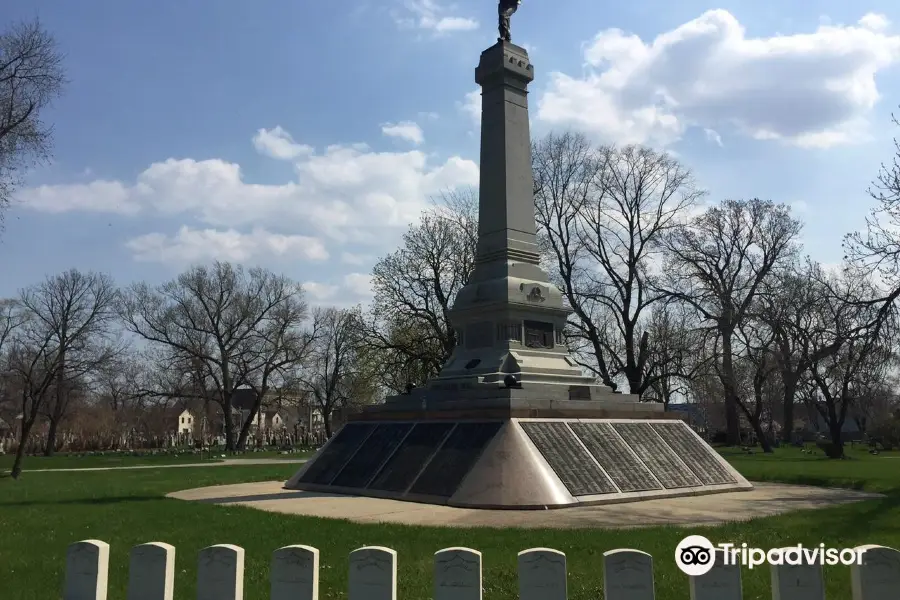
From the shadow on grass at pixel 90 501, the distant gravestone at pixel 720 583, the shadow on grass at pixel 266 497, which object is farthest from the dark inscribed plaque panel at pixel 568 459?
the distant gravestone at pixel 720 583

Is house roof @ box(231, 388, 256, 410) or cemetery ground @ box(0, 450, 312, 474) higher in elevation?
house roof @ box(231, 388, 256, 410)

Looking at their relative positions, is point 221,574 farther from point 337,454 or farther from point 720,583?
point 337,454

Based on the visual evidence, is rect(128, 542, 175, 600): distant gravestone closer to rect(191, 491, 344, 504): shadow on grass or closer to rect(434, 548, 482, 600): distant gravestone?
rect(434, 548, 482, 600): distant gravestone

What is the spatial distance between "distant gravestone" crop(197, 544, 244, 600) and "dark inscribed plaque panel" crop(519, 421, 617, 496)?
10.4m

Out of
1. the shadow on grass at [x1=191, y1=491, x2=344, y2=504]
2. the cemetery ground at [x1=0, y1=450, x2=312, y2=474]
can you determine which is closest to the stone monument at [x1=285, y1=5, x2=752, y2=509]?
the shadow on grass at [x1=191, y1=491, x2=344, y2=504]

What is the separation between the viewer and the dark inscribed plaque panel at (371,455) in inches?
654

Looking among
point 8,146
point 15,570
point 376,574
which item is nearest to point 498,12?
point 8,146

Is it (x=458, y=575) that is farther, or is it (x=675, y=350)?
(x=675, y=350)

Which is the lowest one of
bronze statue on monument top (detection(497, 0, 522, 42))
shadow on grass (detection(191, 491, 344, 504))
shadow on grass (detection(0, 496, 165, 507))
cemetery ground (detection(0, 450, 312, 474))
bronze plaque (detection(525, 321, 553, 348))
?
cemetery ground (detection(0, 450, 312, 474))

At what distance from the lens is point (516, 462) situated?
1420cm

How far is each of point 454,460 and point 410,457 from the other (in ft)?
4.74

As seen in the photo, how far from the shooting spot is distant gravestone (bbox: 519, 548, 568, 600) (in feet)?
12.8

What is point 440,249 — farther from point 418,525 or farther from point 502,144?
point 418,525

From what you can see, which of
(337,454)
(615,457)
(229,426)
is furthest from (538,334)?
(229,426)
